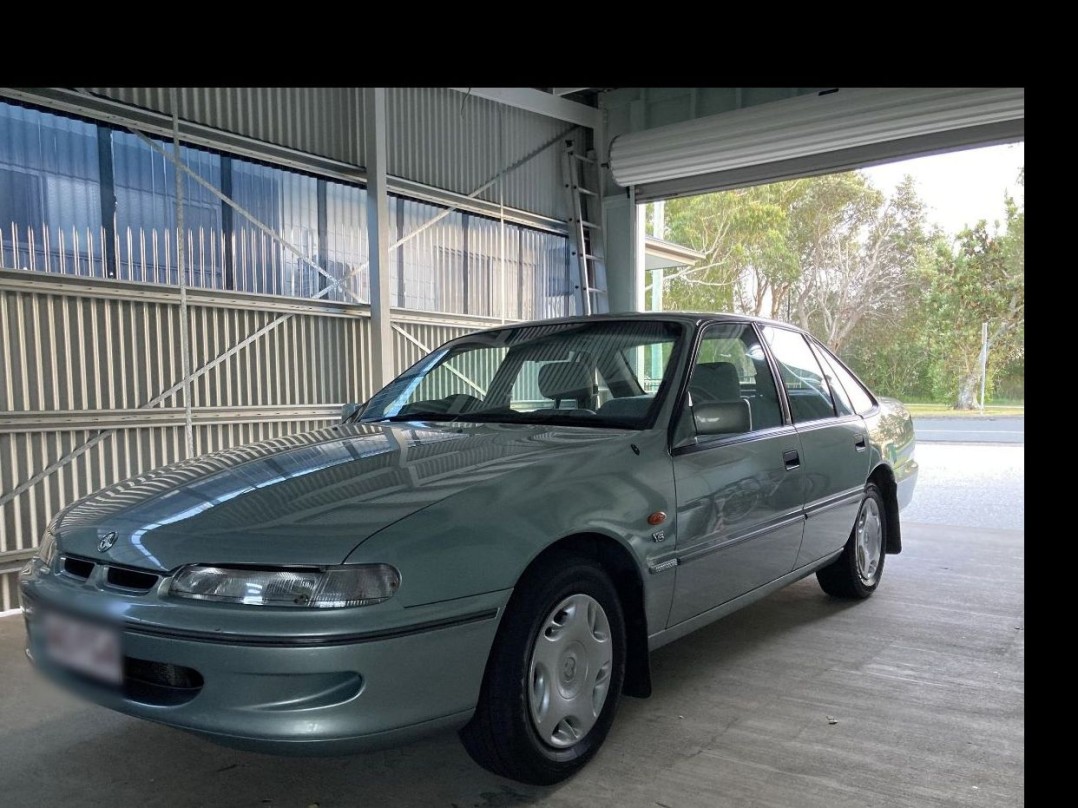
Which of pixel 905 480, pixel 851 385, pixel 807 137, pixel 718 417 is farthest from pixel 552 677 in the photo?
pixel 807 137

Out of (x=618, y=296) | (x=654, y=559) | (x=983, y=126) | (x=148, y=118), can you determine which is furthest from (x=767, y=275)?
(x=654, y=559)

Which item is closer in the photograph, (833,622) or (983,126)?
(833,622)

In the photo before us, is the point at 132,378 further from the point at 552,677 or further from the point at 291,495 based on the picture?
the point at 552,677

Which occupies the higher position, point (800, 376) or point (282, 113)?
point (282, 113)

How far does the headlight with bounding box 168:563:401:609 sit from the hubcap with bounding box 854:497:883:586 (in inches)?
123

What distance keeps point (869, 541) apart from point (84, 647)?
3934 millimetres

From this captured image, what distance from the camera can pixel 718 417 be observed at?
2.99 m
